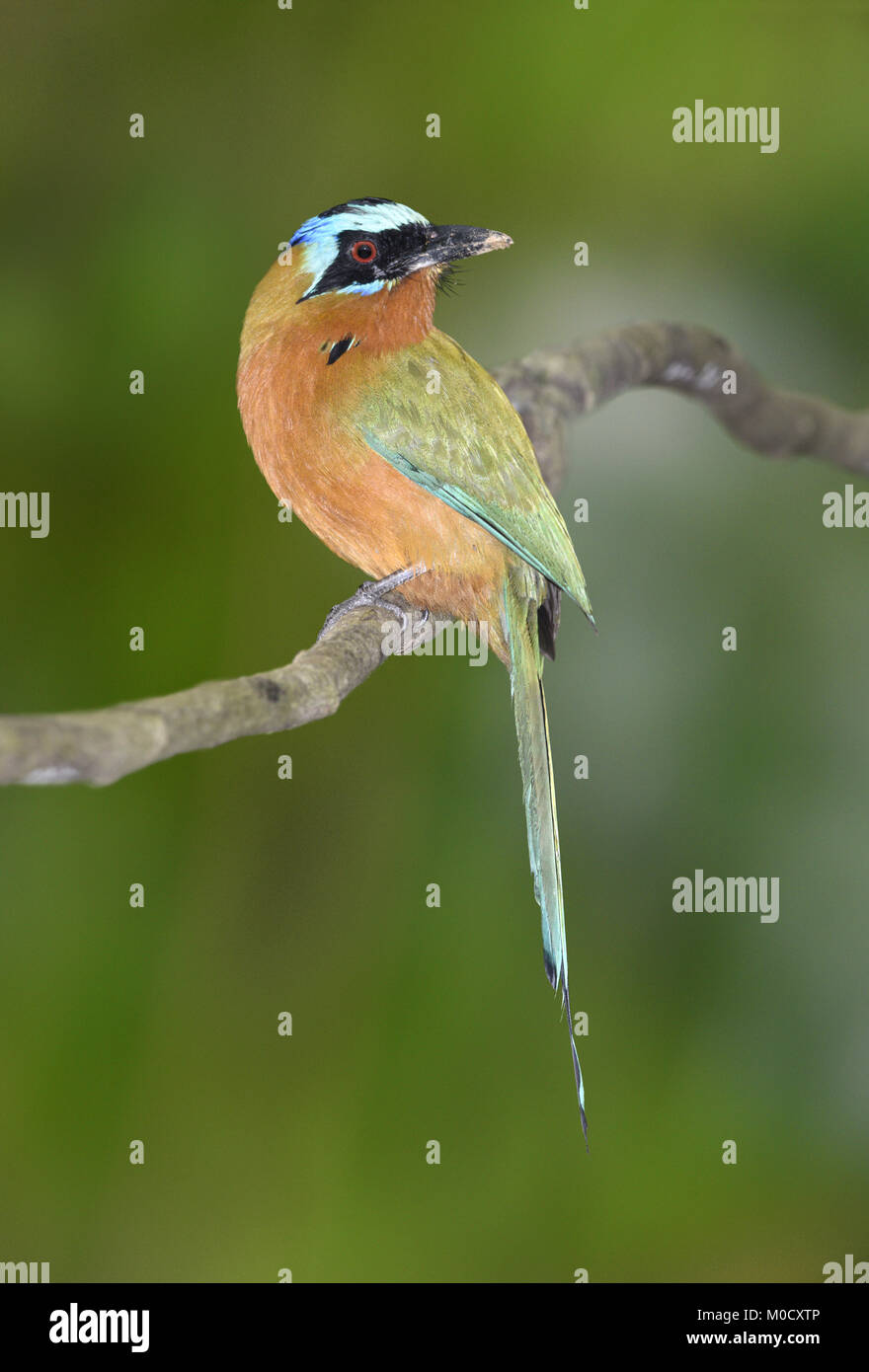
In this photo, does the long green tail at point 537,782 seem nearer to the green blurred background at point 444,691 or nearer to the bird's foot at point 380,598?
the bird's foot at point 380,598

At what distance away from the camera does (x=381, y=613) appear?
7.06 ft

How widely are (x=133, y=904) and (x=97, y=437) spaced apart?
111 cm

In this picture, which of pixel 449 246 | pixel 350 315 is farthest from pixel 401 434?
pixel 449 246

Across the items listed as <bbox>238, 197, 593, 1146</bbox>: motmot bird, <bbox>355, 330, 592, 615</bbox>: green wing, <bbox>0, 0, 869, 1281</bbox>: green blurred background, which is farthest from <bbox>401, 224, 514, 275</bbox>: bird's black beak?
<bbox>0, 0, 869, 1281</bbox>: green blurred background

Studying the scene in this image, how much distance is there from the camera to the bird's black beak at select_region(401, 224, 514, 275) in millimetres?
2232

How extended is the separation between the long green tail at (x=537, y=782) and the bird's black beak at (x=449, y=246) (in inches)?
22.3

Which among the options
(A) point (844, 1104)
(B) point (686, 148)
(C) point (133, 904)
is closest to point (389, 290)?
(C) point (133, 904)

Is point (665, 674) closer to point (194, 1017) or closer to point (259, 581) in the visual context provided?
point (259, 581)

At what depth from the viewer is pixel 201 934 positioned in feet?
9.92

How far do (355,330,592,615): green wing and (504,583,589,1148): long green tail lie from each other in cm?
13

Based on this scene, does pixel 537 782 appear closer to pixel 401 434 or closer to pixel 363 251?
pixel 401 434

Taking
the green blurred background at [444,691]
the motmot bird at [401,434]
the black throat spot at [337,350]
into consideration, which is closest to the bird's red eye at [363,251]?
the motmot bird at [401,434]

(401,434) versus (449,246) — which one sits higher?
(449,246)

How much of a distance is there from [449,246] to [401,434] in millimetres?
338
